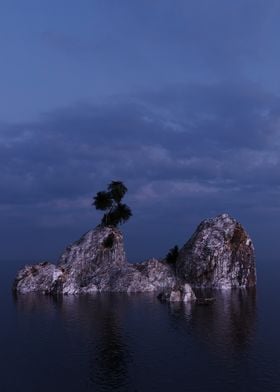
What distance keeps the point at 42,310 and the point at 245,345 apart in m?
54.1

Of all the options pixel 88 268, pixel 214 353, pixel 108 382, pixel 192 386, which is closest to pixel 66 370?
pixel 108 382

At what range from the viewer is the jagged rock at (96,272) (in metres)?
149

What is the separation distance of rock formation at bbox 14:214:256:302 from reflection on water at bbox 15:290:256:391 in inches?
361

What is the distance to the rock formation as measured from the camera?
150 metres

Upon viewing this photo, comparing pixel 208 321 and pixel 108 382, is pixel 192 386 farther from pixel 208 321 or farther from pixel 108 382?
pixel 208 321

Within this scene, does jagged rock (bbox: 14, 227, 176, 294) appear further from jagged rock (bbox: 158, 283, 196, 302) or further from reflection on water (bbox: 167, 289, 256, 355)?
reflection on water (bbox: 167, 289, 256, 355)

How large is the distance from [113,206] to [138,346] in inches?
3294

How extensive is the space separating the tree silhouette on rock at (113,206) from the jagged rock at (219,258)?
22.9 m

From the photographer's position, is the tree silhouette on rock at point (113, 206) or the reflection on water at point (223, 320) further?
the tree silhouette on rock at point (113, 206)

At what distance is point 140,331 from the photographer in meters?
97.3

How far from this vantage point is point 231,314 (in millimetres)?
114188

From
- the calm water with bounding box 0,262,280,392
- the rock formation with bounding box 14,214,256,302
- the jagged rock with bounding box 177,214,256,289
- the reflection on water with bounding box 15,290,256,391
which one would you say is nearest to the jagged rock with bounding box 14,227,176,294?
Answer: the rock formation with bounding box 14,214,256,302

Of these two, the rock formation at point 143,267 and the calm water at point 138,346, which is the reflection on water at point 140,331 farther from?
the rock formation at point 143,267

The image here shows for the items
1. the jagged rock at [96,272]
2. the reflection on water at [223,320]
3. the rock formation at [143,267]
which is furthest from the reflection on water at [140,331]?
the rock formation at [143,267]
